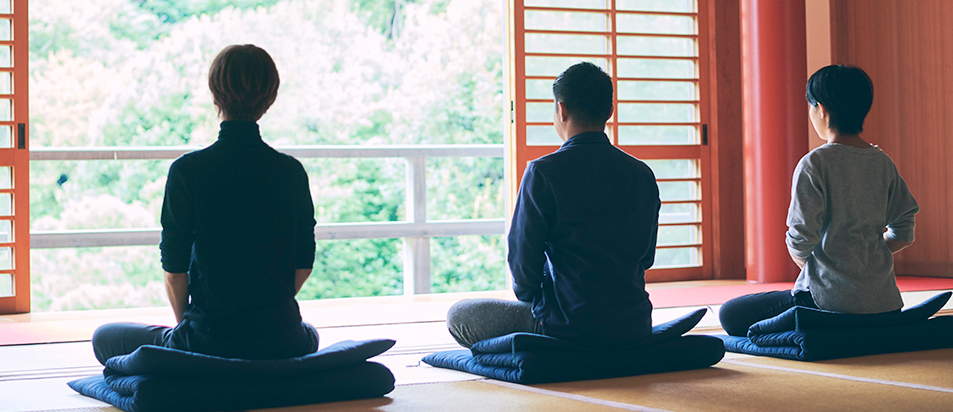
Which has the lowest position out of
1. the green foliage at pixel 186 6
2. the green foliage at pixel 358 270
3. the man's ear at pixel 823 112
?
the green foliage at pixel 358 270

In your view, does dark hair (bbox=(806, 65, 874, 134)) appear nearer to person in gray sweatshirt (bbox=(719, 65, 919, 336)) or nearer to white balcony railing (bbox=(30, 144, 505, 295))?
person in gray sweatshirt (bbox=(719, 65, 919, 336))

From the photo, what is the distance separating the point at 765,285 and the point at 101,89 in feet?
24.2

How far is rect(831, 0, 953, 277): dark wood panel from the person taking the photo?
453 centimetres

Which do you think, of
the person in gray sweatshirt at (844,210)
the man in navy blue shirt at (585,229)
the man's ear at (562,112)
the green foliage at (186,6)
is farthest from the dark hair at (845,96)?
the green foliage at (186,6)

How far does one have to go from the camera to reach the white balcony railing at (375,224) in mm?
4562

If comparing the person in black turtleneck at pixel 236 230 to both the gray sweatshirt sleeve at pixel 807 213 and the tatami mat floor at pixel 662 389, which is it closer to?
the tatami mat floor at pixel 662 389

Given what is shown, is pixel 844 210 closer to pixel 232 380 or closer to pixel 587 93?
pixel 587 93

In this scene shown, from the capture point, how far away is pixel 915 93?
4652 mm

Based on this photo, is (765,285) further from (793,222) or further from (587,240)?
(587,240)

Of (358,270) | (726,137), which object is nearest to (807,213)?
(726,137)

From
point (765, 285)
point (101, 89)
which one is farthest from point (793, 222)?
point (101, 89)

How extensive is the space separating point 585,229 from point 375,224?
10.8 ft

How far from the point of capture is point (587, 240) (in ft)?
6.23

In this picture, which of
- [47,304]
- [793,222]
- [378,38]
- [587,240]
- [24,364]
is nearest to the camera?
[587,240]
